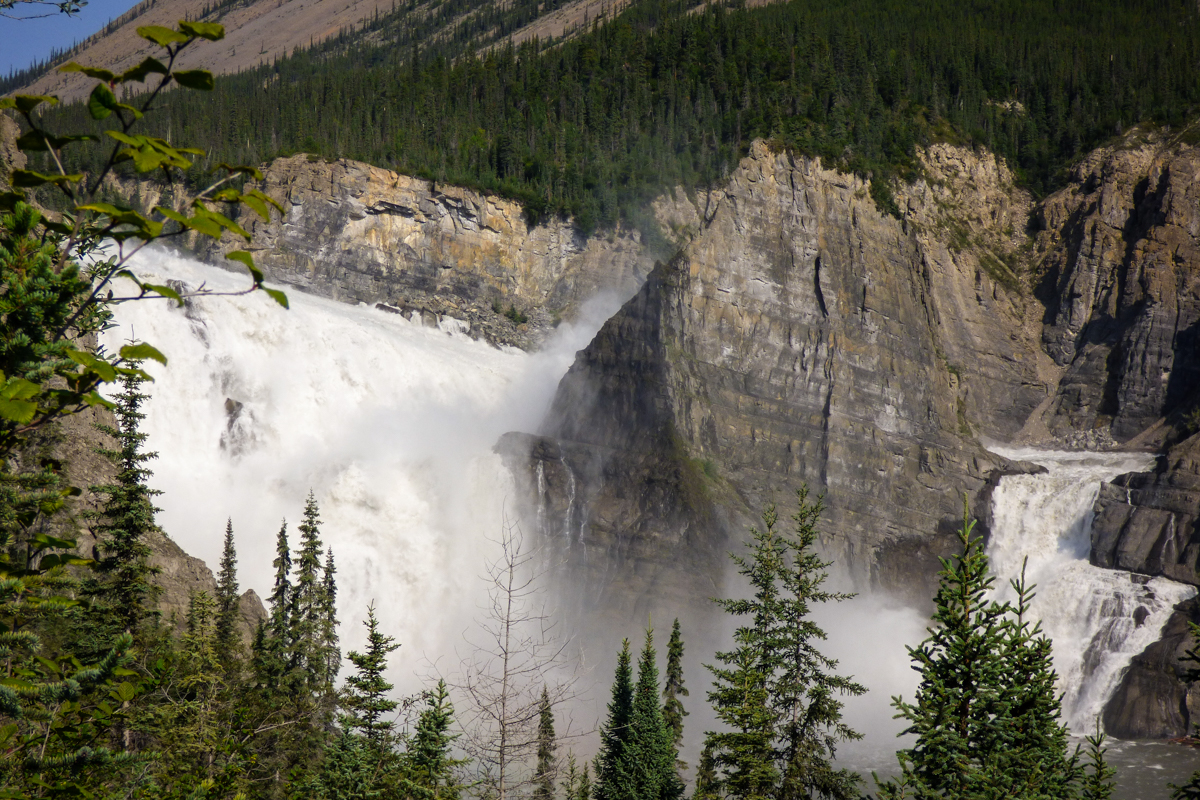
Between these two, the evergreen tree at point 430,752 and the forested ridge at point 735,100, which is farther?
the forested ridge at point 735,100

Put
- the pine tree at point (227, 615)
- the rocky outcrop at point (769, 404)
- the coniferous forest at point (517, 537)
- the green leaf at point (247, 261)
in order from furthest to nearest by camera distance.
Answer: the rocky outcrop at point (769, 404)
the pine tree at point (227, 615)
the coniferous forest at point (517, 537)
the green leaf at point (247, 261)

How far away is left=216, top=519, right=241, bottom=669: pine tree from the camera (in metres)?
29.9

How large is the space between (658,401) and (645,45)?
73201 millimetres

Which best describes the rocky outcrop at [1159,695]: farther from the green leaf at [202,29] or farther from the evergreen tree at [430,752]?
the green leaf at [202,29]

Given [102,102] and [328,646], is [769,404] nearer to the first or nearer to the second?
[328,646]

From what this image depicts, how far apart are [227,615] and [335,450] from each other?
39.1 meters

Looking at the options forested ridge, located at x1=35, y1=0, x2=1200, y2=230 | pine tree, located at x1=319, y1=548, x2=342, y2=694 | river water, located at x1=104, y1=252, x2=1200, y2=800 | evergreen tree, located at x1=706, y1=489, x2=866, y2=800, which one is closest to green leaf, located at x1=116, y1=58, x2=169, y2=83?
evergreen tree, located at x1=706, y1=489, x2=866, y2=800

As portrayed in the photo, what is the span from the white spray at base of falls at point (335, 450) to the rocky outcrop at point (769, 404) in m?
6.86

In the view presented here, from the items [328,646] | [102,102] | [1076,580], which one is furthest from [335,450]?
[102,102]

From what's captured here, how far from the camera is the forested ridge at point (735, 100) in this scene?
100438 millimetres

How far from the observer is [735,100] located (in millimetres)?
108562

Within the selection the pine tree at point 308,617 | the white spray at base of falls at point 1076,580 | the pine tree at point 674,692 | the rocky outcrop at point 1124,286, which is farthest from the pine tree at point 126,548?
the rocky outcrop at point 1124,286

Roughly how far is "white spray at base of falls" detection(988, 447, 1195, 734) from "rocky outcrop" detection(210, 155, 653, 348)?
41445 mm

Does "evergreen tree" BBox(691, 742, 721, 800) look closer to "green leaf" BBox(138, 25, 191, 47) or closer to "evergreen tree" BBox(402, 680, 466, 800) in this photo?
"evergreen tree" BBox(402, 680, 466, 800)
